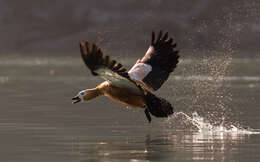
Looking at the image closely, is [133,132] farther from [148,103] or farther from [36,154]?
[36,154]

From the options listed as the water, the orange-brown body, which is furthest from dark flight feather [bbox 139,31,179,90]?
the orange-brown body

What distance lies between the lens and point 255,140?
1880cm

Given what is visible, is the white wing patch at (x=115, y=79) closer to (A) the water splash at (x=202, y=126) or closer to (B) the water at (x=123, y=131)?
(B) the water at (x=123, y=131)

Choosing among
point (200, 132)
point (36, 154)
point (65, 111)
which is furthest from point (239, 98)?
point (36, 154)

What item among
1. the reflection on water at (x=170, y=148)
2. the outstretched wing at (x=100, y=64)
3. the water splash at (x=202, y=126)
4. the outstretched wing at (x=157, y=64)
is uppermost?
the outstretched wing at (x=157, y=64)

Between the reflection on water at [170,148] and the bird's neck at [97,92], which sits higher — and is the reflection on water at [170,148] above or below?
below

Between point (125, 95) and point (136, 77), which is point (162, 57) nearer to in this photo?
point (136, 77)

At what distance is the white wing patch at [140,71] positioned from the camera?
19.7 metres

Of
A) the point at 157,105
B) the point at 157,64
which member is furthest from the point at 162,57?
the point at 157,105

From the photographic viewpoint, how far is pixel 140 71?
20.2 meters

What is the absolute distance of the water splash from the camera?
20719 millimetres

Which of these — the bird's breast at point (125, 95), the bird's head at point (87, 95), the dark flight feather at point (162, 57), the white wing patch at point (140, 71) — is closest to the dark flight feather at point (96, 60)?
the bird's breast at point (125, 95)

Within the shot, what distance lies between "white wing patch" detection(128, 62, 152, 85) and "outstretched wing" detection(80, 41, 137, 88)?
52.6 inches

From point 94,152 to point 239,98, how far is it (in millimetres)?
15659
